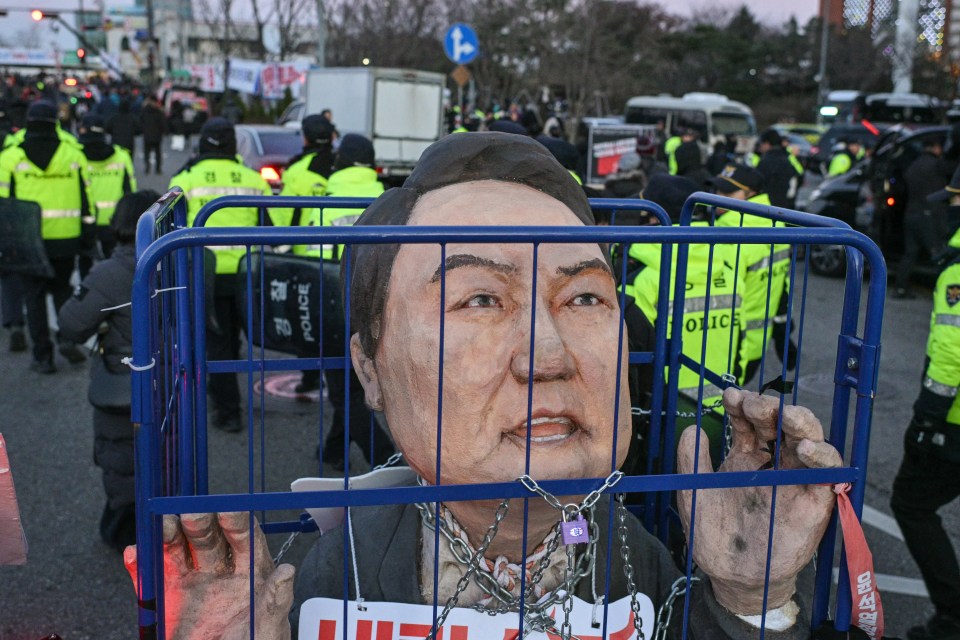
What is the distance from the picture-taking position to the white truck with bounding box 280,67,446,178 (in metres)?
15.8

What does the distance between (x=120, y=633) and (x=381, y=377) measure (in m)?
2.54

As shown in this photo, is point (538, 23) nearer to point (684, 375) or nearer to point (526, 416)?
point (684, 375)

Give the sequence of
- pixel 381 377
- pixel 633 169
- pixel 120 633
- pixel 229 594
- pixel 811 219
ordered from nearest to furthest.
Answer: pixel 229 594 → pixel 381 377 → pixel 811 219 → pixel 120 633 → pixel 633 169

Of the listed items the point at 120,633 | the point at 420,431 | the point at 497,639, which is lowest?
the point at 120,633

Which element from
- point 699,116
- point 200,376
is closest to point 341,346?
point 200,376

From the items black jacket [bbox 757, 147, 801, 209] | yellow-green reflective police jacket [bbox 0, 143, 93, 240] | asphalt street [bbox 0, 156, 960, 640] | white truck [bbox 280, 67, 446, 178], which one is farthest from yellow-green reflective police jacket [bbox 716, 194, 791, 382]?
white truck [bbox 280, 67, 446, 178]

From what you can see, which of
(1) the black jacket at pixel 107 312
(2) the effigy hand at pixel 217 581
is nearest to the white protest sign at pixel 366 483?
(2) the effigy hand at pixel 217 581

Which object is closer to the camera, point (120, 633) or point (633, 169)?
point (120, 633)

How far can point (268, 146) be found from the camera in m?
14.4

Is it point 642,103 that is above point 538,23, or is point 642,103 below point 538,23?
below

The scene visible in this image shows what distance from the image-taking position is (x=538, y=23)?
92.3 feet

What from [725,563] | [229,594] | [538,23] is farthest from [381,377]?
[538,23]

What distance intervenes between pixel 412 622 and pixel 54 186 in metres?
6.50

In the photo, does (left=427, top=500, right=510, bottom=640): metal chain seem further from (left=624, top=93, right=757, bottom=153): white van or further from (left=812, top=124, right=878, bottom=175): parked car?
(left=812, top=124, right=878, bottom=175): parked car
